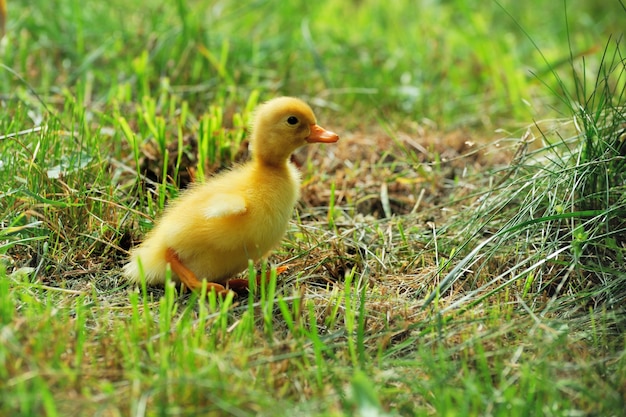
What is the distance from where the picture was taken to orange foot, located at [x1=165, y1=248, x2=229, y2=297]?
2.78 m

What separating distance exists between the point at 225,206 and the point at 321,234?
715 mm

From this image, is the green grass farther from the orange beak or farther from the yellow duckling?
the orange beak

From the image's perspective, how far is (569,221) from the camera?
3.00 metres

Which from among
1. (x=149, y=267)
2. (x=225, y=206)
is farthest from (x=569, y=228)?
(x=149, y=267)

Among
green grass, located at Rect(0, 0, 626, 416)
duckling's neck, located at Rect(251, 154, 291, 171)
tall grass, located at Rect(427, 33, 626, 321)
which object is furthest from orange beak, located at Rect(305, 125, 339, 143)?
tall grass, located at Rect(427, 33, 626, 321)

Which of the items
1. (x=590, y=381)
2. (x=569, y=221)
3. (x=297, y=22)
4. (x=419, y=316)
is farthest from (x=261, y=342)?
(x=297, y=22)

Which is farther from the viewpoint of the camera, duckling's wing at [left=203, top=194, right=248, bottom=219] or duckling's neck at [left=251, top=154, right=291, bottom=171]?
duckling's neck at [left=251, top=154, right=291, bottom=171]

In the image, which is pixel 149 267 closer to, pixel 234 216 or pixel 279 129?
pixel 234 216

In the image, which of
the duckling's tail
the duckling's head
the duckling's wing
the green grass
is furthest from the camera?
the duckling's head

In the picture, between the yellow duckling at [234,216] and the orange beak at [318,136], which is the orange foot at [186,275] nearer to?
the yellow duckling at [234,216]

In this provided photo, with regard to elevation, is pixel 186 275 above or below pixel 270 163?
below

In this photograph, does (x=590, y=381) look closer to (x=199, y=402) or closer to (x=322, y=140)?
(x=199, y=402)

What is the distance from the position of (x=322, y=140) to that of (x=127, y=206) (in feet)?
2.69

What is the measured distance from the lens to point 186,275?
2822mm
